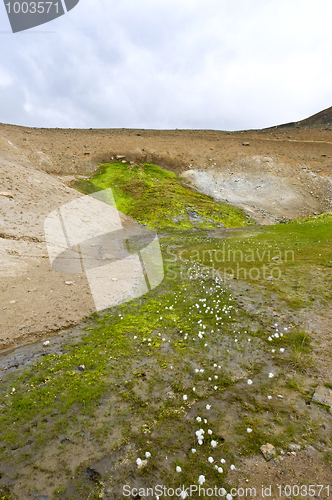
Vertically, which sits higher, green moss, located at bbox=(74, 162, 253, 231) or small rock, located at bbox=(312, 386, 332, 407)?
green moss, located at bbox=(74, 162, 253, 231)

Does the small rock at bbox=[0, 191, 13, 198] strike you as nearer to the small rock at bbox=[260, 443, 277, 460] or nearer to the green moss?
the green moss

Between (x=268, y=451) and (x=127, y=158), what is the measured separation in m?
54.9

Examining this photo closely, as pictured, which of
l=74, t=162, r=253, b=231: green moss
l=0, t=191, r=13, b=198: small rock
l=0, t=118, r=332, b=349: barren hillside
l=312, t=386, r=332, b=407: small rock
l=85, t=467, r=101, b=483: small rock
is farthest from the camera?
l=74, t=162, r=253, b=231: green moss

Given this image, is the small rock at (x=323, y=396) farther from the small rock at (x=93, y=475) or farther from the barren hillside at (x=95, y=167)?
the barren hillside at (x=95, y=167)

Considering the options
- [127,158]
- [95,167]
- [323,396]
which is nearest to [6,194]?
[95,167]

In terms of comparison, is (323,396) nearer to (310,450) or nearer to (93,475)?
(310,450)

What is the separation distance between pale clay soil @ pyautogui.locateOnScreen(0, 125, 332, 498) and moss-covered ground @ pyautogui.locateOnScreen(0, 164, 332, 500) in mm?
956

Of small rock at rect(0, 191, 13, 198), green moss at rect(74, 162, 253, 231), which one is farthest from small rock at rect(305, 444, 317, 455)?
green moss at rect(74, 162, 253, 231)

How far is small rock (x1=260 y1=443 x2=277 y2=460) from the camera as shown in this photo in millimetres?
5820

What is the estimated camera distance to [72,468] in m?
5.89

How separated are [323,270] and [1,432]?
19190 mm

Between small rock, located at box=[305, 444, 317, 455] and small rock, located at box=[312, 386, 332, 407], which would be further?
small rock, located at box=[312, 386, 332, 407]

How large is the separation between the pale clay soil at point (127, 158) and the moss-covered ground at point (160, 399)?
0.96m

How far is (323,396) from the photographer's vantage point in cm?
738
